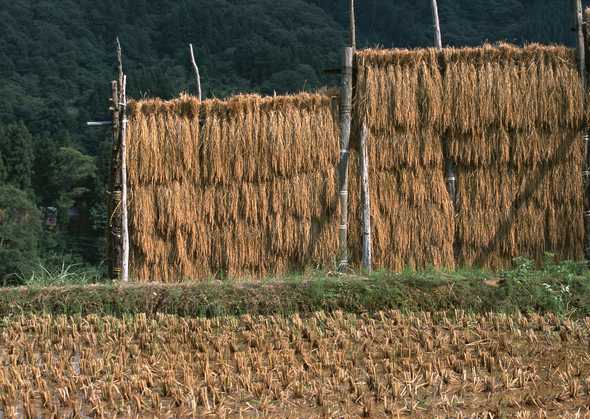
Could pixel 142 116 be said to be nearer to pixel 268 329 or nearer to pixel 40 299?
pixel 40 299

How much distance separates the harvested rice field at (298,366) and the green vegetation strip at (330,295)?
0.28 m

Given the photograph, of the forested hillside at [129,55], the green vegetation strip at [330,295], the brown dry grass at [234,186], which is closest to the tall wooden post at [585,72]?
the green vegetation strip at [330,295]

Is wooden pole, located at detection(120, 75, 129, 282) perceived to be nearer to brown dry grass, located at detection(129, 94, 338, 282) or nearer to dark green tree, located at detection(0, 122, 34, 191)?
brown dry grass, located at detection(129, 94, 338, 282)

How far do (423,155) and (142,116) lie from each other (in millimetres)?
3110

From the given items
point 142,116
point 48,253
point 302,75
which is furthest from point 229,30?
point 142,116

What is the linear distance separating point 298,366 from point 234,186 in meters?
3.64

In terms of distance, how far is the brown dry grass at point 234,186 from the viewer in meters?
9.82

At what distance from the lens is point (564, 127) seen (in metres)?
9.72

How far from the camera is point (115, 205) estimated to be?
32.2ft

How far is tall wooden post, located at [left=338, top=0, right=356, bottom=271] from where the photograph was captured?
9.68 meters

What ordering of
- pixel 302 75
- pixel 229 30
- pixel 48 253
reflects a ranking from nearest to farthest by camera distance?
pixel 48 253, pixel 302 75, pixel 229 30

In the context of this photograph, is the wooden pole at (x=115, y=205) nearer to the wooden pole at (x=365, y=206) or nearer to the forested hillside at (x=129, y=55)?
the wooden pole at (x=365, y=206)

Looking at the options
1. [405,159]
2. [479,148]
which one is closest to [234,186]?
[405,159]

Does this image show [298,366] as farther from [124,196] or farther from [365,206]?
[124,196]
